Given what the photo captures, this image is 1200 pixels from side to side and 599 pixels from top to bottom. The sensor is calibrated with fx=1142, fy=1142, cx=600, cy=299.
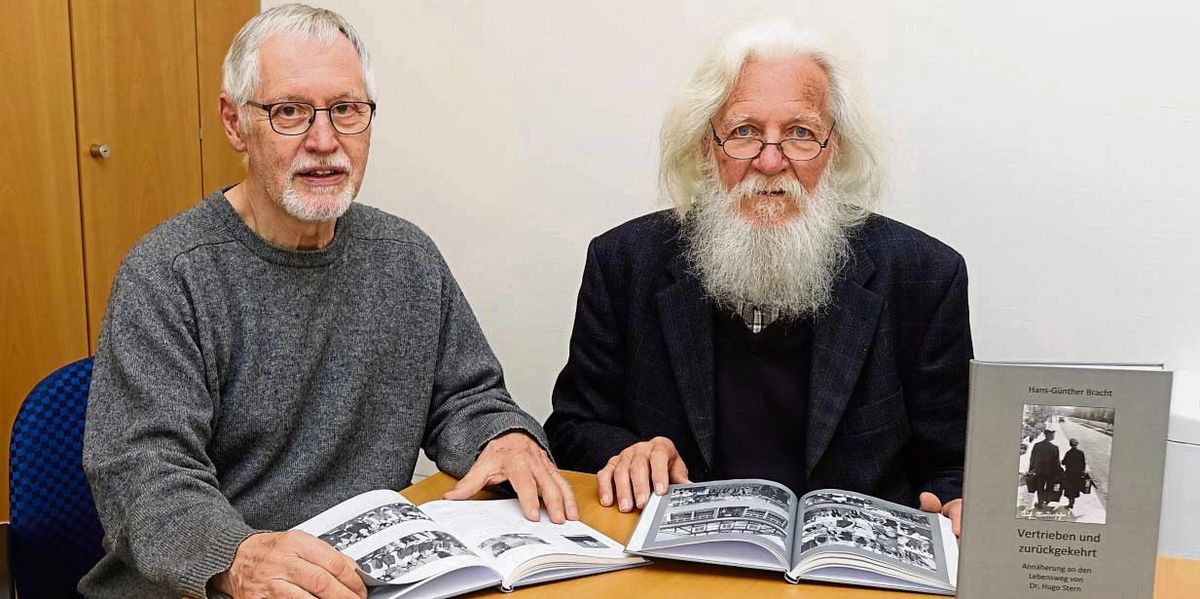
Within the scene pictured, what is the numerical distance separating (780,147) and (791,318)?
1.10 ft

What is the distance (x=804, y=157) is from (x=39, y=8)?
1987 millimetres

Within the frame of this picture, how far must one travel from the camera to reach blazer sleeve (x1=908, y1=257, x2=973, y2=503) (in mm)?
2174

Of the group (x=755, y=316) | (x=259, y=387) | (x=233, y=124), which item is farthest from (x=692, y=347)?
(x=233, y=124)

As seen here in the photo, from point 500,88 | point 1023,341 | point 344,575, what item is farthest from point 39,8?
point 1023,341

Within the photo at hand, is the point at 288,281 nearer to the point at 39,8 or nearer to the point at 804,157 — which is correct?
the point at 804,157

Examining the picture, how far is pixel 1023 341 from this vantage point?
2.80 m

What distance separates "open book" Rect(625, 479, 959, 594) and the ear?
0.95 metres

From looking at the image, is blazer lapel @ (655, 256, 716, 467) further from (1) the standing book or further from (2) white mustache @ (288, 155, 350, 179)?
(1) the standing book

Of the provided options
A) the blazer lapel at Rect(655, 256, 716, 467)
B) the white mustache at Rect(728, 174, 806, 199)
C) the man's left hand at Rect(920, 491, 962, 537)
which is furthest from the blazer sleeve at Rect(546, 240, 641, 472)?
the man's left hand at Rect(920, 491, 962, 537)

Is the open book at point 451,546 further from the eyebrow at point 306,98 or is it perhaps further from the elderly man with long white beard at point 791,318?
the eyebrow at point 306,98

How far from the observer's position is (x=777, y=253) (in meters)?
2.26

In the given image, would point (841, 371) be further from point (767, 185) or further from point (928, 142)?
point (928, 142)

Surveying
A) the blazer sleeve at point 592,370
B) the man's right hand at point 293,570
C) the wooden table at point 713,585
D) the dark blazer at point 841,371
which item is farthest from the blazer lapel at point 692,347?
the man's right hand at point 293,570

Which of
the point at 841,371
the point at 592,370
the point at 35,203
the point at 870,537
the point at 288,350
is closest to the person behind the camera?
the point at 870,537
